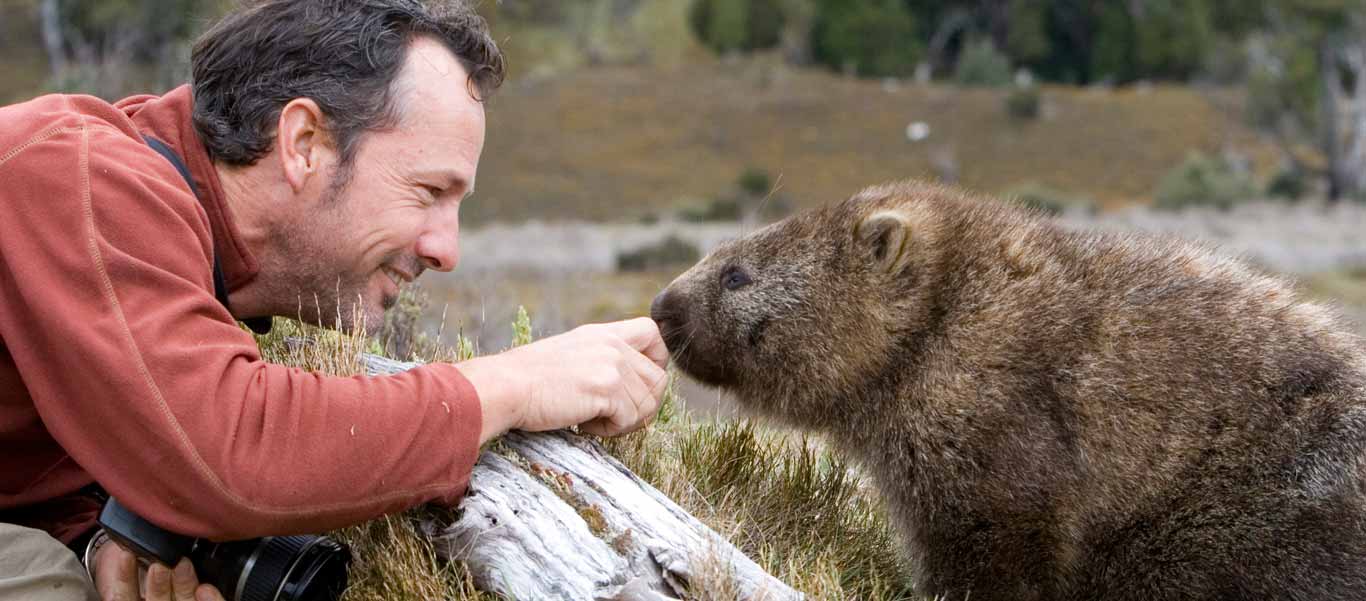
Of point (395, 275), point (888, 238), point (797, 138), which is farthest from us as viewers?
point (797, 138)

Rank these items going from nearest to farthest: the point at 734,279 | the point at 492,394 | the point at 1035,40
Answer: the point at 492,394 → the point at 734,279 → the point at 1035,40

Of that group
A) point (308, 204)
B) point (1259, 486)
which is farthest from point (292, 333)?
point (1259, 486)

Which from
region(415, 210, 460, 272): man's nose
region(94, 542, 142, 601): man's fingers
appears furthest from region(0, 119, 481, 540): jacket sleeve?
region(415, 210, 460, 272): man's nose

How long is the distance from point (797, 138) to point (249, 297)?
54.7 metres

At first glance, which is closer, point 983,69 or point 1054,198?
point 1054,198

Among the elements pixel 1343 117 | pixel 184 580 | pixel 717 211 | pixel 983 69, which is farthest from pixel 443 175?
pixel 983 69

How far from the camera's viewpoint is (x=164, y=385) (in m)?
3.10

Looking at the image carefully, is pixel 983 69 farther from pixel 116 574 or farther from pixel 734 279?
pixel 116 574

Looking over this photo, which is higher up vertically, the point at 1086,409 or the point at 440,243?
the point at 440,243

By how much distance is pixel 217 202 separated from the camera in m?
3.85

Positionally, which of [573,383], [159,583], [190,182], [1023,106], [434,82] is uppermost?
[434,82]

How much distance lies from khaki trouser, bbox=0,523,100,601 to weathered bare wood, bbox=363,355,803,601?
956mm

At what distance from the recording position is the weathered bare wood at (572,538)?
372cm

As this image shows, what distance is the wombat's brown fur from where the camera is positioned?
414cm
